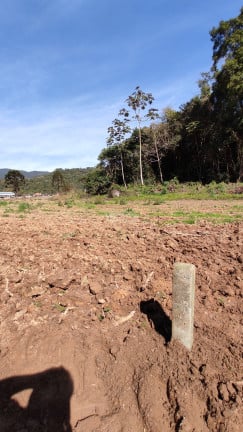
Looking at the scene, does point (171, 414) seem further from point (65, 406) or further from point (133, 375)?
point (65, 406)

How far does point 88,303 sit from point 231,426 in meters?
1.54

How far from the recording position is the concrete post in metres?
2.17

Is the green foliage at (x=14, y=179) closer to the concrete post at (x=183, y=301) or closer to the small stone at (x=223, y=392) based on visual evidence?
the concrete post at (x=183, y=301)

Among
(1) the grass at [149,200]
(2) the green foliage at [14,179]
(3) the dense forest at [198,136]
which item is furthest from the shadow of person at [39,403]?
(2) the green foliage at [14,179]

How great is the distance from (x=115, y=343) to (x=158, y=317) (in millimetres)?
496

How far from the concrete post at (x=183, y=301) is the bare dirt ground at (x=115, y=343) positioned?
121 mm

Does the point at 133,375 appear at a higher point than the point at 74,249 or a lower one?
lower

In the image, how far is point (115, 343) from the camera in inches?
95.5

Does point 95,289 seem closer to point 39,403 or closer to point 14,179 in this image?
point 39,403

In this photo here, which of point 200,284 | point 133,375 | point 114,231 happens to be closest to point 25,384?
point 133,375

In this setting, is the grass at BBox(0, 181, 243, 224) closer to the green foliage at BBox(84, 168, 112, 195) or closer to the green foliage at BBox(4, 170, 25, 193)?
the green foliage at BBox(84, 168, 112, 195)

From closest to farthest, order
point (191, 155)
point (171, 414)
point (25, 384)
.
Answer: point (171, 414)
point (25, 384)
point (191, 155)

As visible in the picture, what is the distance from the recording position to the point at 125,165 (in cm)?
2662

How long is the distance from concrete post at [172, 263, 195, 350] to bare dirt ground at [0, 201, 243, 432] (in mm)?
121
